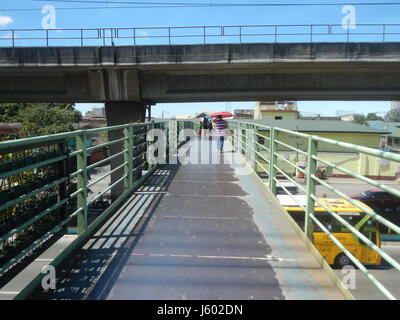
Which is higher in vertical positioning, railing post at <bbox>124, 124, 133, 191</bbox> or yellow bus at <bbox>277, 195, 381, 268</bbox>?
railing post at <bbox>124, 124, 133, 191</bbox>

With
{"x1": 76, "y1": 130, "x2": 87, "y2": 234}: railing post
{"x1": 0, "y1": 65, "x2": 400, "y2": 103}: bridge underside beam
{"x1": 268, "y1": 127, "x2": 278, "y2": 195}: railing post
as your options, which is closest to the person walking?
{"x1": 0, "y1": 65, "x2": 400, "y2": 103}: bridge underside beam

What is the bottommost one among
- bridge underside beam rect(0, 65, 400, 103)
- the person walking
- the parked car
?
the parked car

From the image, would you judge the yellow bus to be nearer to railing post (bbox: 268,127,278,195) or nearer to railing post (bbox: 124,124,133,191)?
railing post (bbox: 268,127,278,195)

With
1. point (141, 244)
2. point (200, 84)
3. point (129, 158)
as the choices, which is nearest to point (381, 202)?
point (200, 84)

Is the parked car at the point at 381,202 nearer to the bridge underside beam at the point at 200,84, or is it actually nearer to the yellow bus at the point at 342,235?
the bridge underside beam at the point at 200,84

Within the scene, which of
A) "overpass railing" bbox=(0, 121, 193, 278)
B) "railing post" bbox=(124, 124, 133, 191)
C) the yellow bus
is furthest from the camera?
the yellow bus

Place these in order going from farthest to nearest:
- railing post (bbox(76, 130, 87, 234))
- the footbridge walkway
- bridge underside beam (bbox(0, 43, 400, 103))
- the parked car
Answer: the parked car, bridge underside beam (bbox(0, 43, 400, 103)), railing post (bbox(76, 130, 87, 234)), the footbridge walkway

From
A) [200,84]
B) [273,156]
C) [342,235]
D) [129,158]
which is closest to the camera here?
[273,156]

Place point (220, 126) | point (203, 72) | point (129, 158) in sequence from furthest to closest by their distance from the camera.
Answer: point (203, 72) < point (220, 126) < point (129, 158)

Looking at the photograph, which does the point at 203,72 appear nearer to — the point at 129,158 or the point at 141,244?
the point at 129,158

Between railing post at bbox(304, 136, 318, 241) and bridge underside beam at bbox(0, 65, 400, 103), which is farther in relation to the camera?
bridge underside beam at bbox(0, 65, 400, 103)
